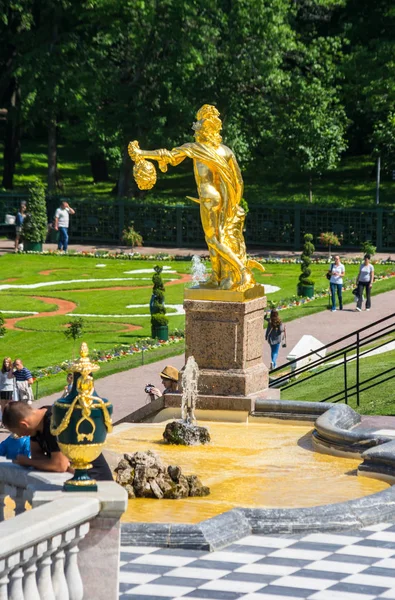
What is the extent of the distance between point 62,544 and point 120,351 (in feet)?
78.2

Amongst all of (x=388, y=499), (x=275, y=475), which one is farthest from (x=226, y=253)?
(x=388, y=499)

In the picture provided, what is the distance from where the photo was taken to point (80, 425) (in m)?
11.7

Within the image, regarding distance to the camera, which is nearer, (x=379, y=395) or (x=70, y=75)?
(x=379, y=395)

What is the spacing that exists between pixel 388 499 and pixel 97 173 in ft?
182

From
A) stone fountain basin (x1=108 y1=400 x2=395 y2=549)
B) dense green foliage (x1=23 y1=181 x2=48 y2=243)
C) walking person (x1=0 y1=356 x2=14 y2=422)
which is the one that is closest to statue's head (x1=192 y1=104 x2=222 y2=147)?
stone fountain basin (x1=108 y1=400 x2=395 y2=549)

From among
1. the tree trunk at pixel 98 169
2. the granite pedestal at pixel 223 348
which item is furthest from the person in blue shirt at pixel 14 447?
the tree trunk at pixel 98 169

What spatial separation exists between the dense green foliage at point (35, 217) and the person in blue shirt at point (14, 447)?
39869 mm

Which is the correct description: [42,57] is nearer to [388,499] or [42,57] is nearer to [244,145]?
[244,145]

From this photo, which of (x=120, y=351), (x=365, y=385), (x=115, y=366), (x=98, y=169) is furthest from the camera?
(x=98, y=169)

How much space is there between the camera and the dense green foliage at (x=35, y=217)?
53.0 meters

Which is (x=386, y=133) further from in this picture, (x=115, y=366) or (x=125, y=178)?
(x=115, y=366)

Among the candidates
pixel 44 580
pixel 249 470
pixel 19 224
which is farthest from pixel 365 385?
pixel 19 224

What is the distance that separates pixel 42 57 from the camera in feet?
194

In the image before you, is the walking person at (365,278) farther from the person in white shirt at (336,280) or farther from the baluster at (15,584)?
the baluster at (15,584)
